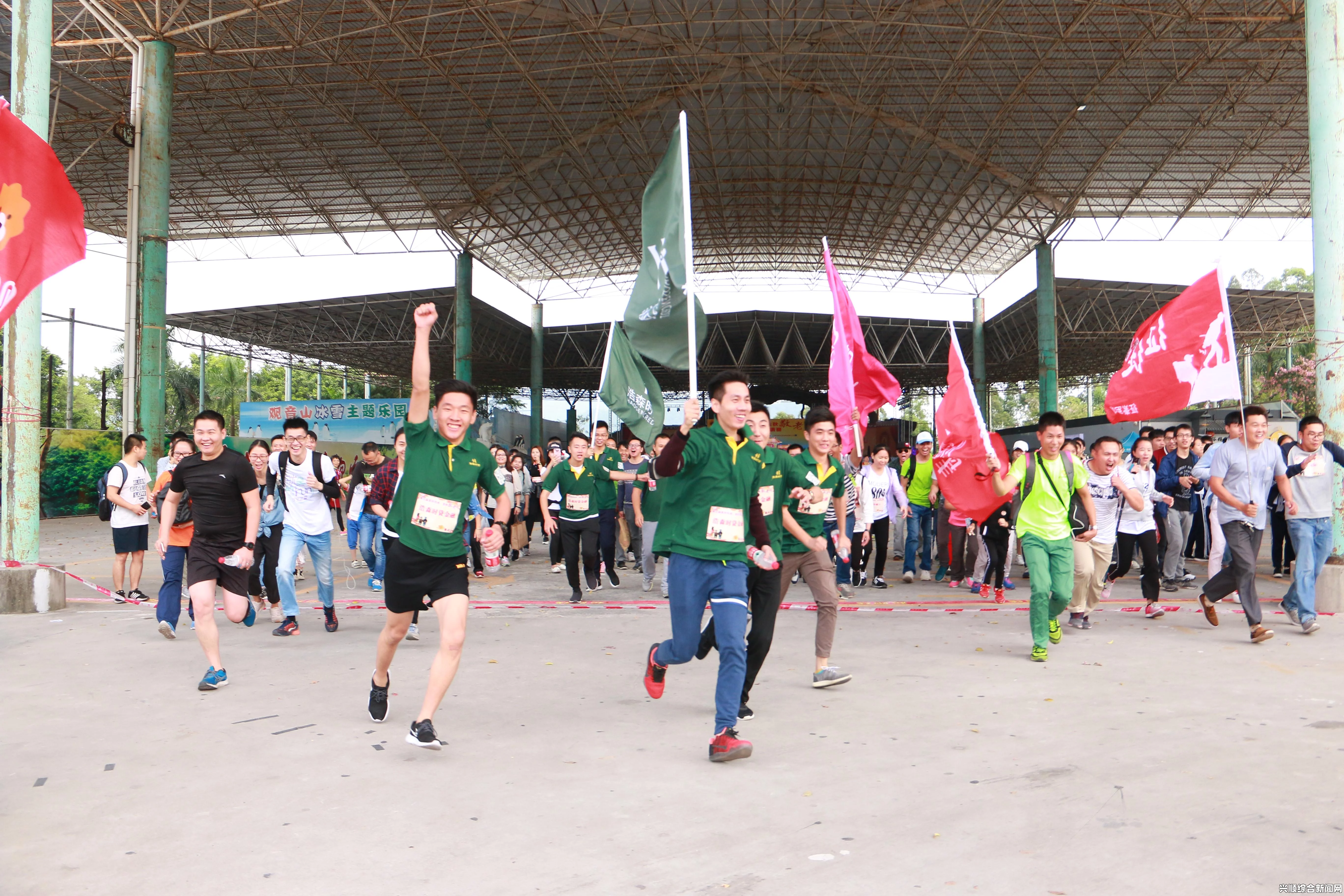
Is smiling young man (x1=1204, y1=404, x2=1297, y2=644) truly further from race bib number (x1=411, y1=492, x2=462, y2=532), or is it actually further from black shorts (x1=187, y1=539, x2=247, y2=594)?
black shorts (x1=187, y1=539, x2=247, y2=594)

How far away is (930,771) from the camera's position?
4211 mm

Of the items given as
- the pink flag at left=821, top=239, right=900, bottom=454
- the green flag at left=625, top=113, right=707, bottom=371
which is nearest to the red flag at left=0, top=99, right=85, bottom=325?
the green flag at left=625, top=113, right=707, bottom=371

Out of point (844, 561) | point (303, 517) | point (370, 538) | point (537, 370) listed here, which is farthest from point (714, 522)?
point (537, 370)

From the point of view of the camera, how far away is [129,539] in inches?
392

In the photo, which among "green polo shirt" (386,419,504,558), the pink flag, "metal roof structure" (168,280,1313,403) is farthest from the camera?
"metal roof structure" (168,280,1313,403)

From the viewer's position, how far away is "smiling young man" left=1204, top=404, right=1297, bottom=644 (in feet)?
24.3

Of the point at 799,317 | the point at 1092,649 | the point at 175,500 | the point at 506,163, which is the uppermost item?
the point at 506,163

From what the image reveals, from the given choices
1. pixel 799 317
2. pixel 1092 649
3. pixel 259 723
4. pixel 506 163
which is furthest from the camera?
pixel 799 317

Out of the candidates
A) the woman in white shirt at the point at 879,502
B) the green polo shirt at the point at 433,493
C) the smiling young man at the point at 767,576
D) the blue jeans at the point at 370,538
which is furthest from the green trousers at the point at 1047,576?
the blue jeans at the point at 370,538

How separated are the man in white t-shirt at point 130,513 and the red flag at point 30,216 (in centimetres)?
594

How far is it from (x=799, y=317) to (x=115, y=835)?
3616cm

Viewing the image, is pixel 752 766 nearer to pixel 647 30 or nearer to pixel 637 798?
pixel 637 798

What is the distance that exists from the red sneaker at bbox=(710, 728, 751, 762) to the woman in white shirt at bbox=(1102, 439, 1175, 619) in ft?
17.1

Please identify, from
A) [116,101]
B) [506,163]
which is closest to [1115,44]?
[506,163]
